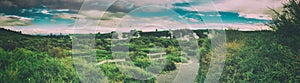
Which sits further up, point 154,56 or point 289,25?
point 289,25

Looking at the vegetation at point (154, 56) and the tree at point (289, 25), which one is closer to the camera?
the vegetation at point (154, 56)

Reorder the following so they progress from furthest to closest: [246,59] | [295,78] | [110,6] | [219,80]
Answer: [110,6]
[219,80]
[246,59]
[295,78]

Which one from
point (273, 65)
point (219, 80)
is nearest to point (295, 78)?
point (273, 65)

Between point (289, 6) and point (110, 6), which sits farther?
point (110, 6)

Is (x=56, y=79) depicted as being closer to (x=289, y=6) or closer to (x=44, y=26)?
(x=44, y=26)

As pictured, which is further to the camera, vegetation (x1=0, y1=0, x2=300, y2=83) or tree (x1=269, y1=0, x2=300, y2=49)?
tree (x1=269, y1=0, x2=300, y2=49)

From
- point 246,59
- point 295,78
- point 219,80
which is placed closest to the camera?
point 295,78

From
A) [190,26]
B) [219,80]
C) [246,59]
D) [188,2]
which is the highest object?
[188,2]

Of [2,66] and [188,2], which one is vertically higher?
[188,2]

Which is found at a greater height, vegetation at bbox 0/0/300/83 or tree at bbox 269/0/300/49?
tree at bbox 269/0/300/49

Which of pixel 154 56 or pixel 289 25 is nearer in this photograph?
pixel 289 25

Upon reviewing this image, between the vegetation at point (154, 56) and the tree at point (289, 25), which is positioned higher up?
the tree at point (289, 25)
